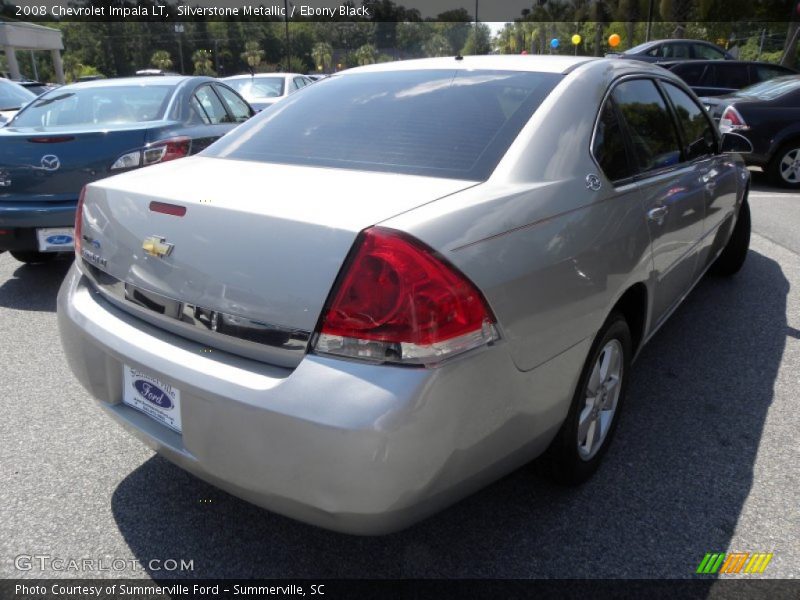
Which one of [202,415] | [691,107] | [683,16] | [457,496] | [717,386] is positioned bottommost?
[717,386]

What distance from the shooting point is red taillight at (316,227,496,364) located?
1.62 m

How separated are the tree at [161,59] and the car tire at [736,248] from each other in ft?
290

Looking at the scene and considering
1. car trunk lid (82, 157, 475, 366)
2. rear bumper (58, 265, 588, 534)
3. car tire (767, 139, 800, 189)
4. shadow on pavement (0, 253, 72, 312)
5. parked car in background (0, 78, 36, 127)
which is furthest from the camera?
parked car in background (0, 78, 36, 127)

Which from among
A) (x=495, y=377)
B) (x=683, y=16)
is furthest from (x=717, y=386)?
(x=683, y=16)

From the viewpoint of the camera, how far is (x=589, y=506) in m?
2.39

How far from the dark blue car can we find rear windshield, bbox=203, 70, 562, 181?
2.22 meters

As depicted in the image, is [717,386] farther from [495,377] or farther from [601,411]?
[495,377]

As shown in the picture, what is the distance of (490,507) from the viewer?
2.39 meters

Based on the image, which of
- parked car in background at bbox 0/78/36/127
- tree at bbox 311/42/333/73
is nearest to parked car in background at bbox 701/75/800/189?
parked car in background at bbox 0/78/36/127

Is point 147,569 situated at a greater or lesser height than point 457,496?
lesser

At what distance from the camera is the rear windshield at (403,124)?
2.17 m

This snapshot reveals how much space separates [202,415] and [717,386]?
2.65m

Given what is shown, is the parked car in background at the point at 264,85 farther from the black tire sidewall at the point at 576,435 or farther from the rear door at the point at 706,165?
the black tire sidewall at the point at 576,435

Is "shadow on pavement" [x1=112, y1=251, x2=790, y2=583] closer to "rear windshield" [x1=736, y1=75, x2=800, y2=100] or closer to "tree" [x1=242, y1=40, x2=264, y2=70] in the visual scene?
"rear windshield" [x1=736, y1=75, x2=800, y2=100]
